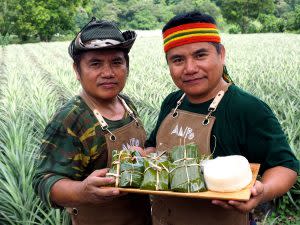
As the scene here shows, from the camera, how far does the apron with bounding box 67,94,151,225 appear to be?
1549mm

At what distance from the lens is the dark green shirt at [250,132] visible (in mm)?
1339

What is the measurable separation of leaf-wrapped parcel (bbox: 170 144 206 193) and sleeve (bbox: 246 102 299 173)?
217 millimetres

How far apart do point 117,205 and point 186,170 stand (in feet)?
1.49

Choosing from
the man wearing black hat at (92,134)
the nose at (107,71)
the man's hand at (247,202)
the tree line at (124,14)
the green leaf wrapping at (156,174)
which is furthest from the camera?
the tree line at (124,14)

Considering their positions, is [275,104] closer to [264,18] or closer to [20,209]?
[20,209]

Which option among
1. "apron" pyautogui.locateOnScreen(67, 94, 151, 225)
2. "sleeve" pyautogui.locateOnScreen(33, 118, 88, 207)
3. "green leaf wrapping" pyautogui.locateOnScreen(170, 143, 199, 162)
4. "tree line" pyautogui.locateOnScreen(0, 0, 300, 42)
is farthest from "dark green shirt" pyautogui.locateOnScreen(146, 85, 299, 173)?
"tree line" pyautogui.locateOnScreen(0, 0, 300, 42)

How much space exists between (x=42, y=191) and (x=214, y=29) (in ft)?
2.94

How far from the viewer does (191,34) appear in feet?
4.74

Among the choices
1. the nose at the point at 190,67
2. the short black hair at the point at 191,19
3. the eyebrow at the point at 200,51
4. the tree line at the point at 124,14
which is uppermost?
the tree line at the point at 124,14

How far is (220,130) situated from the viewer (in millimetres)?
1424

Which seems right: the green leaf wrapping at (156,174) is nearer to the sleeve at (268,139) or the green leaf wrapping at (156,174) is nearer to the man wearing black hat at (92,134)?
the man wearing black hat at (92,134)

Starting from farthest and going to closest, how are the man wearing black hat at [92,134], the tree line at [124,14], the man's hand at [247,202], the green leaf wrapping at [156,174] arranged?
the tree line at [124,14] < the man wearing black hat at [92,134] < the green leaf wrapping at [156,174] < the man's hand at [247,202]

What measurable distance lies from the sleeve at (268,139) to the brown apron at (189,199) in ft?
0.52

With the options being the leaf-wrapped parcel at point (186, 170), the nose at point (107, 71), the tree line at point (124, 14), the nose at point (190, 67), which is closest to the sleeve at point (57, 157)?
the nose at point (107, 71)
